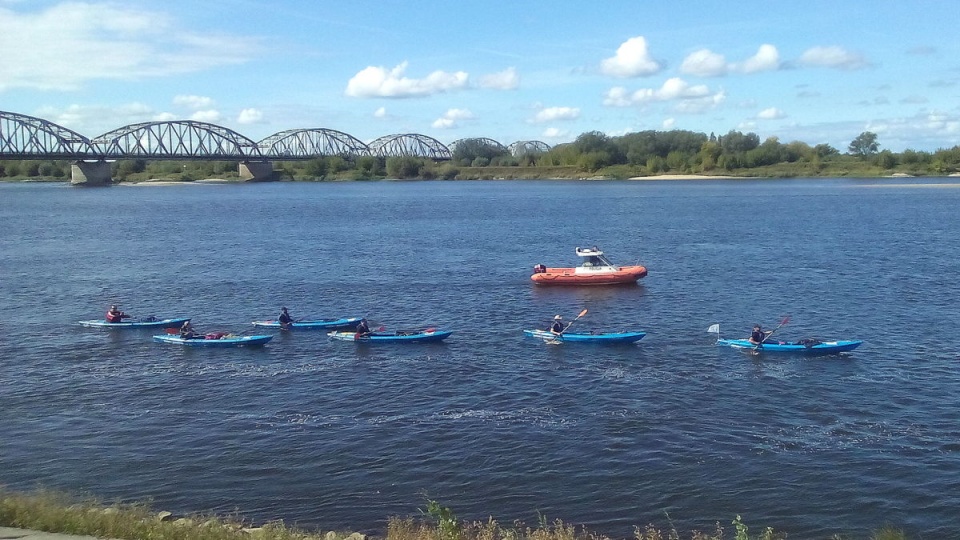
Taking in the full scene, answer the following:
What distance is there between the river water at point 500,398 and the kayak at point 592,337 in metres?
0.54

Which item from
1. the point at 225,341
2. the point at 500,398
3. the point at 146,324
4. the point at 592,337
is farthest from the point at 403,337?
the point at 146,324

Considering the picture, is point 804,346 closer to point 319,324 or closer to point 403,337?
point 403,337

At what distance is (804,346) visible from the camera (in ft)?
141

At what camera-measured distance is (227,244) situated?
3974 inches

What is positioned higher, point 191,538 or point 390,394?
point 191,538

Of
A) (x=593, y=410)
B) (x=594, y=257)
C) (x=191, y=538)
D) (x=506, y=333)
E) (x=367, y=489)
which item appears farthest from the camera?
(x=594, y=257)

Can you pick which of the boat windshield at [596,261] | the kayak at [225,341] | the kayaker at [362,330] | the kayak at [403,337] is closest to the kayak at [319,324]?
the kayak at [403,337]

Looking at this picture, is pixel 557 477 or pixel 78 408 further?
pixel 78 408

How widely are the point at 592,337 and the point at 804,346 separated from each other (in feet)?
35.1

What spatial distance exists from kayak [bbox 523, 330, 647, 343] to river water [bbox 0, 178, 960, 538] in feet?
1.77

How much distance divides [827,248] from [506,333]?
5238 centimetres

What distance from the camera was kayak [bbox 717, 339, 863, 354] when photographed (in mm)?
42594

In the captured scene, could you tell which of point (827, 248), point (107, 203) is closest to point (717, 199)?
point (827, 248)

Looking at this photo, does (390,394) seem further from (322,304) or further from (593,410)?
(322,304)
